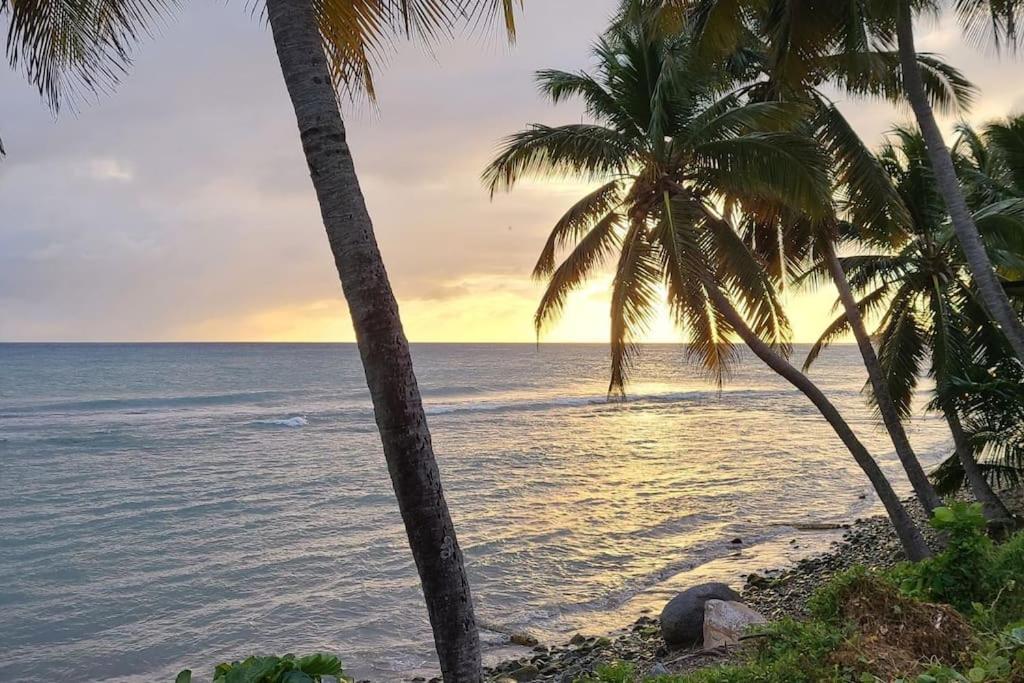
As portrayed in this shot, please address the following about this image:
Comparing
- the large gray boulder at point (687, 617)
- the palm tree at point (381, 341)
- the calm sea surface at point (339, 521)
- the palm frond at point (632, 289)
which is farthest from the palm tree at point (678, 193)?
the palm tree at point (381, 341)

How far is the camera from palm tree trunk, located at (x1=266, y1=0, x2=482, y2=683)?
134 inches

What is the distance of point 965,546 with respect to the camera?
510 cm

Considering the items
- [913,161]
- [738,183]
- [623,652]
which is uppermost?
[913,161]

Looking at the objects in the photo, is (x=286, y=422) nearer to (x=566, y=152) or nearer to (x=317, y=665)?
(x=566, y=152)

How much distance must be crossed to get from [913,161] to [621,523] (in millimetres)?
9350

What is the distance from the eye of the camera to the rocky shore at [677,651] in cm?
868

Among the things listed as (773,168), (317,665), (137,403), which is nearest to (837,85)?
(773,168)

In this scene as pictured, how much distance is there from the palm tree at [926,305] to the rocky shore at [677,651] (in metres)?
2.22

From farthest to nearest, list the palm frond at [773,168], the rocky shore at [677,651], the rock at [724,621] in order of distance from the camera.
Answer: the palm frond at [773,168] < the rocky shore at [677,651] < the rock at [724,621]

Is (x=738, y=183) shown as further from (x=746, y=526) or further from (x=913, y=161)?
(x=746, y=526)

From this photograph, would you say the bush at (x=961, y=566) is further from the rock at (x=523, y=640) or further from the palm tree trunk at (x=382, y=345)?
the rock at (x=523, y=640)

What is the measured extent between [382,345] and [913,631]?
10.5 ft

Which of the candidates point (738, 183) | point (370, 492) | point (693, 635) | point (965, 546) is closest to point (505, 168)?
point (738, 183)

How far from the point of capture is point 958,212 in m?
8.73
